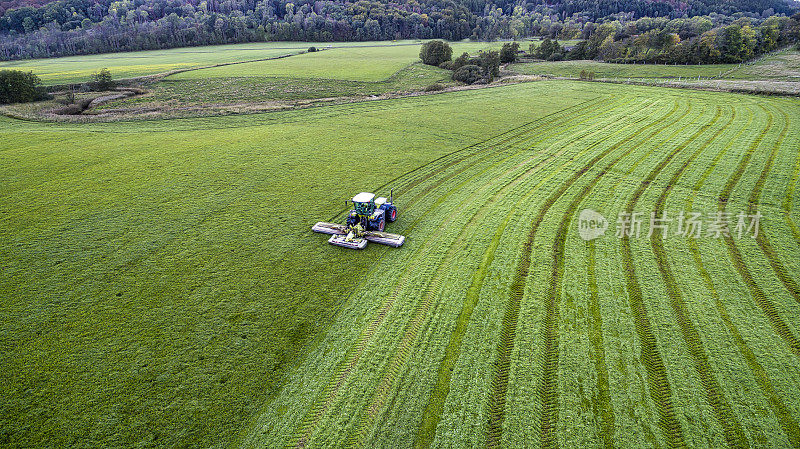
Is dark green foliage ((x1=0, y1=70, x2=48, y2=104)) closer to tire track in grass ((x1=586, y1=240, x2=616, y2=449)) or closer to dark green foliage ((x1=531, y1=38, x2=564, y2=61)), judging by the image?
tire track in grass ((x1=586, y1=240, x2=616, y2=449))

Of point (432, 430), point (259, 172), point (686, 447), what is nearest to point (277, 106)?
point (259, 172)

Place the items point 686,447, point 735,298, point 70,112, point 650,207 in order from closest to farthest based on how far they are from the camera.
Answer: point 686,447 < point 735,298 < point 650,207 < point 70,112

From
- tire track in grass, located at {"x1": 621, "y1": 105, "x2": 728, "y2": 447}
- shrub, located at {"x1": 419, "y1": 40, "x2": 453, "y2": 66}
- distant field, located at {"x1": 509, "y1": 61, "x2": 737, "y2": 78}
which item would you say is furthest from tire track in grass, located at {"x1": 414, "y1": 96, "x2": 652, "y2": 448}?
shrub, located at {"x1": 419, "y1": 40, "x2": 453, "y2": 66}

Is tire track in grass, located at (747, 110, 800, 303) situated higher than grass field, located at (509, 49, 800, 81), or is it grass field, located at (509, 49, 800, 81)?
grass field, located at (509, 49, 800, 81)

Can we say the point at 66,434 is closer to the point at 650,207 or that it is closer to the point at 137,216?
the point at 137,216

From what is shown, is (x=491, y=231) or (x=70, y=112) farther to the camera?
(x=70, y=112)

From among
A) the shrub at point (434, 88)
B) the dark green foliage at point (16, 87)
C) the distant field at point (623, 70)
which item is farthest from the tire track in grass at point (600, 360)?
the dark green foliage at point (16, 87)

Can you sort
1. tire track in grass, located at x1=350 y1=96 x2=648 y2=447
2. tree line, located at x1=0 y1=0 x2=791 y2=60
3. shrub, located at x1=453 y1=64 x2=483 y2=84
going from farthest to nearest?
1. tree line, located at x1=0 y1=0 x2=791 y2=60
2. shrub, located at x1=453 y1=64 x2=483 y2=84
3. tire track in grass, located at x1=350 y1=96 x2=648 y2=447

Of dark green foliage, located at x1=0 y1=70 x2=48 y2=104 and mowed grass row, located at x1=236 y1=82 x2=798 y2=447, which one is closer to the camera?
mowed grass row, located at x1=236 y1=82 x2=798 y2=447

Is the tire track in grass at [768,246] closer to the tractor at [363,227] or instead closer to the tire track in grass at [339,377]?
the tire track in grass at [339,377]
